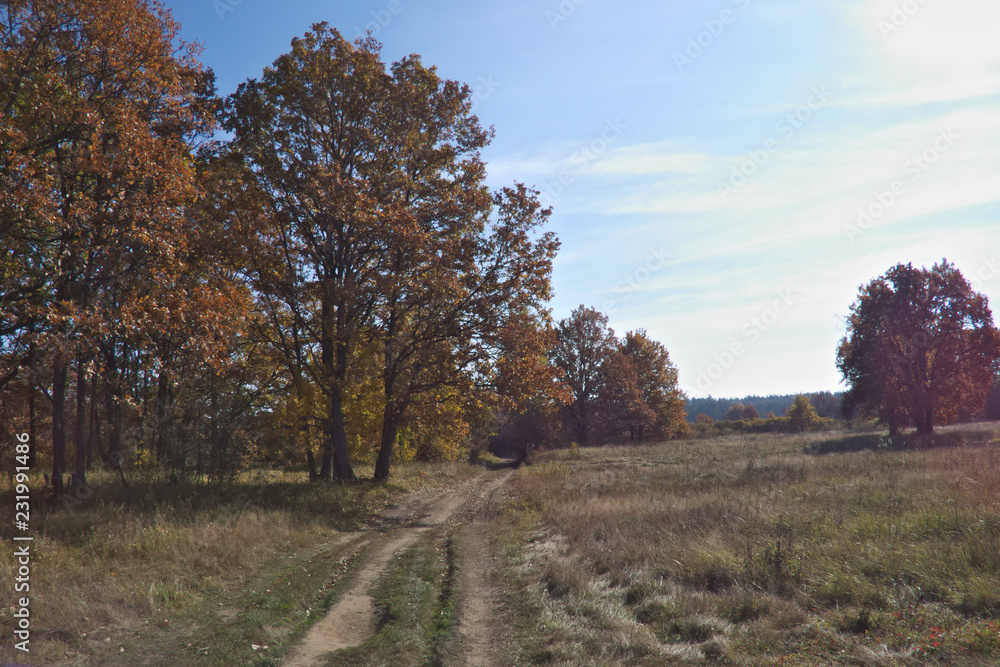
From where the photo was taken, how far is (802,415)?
8262cm

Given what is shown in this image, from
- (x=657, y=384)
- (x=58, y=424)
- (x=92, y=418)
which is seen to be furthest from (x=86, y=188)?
(x=657, y=384)

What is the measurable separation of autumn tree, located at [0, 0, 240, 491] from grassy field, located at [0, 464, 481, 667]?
103 inches

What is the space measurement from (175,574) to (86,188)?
860cm

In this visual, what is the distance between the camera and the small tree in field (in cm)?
8106

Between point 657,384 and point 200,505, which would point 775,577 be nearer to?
point 200,505

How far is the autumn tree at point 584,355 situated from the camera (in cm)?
5947

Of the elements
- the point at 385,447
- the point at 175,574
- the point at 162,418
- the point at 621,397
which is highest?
the point at 162,418

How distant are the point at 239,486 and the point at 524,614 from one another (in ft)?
40.1

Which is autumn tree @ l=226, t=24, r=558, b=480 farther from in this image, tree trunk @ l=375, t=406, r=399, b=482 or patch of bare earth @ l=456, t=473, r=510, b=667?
patch of bare earth @ l=456, t=473, r=510, b=667

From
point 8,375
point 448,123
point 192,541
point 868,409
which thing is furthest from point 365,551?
point 868,409

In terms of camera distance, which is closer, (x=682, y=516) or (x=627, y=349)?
(x=682, y=516)

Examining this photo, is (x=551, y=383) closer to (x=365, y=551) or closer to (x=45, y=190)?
(x=365, y=551)

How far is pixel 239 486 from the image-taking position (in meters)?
16.8

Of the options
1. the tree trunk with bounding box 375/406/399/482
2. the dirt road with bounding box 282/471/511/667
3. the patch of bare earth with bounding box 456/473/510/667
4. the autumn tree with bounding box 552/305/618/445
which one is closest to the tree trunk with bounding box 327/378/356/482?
the tree trunk with bounding box 375/406/399/482
